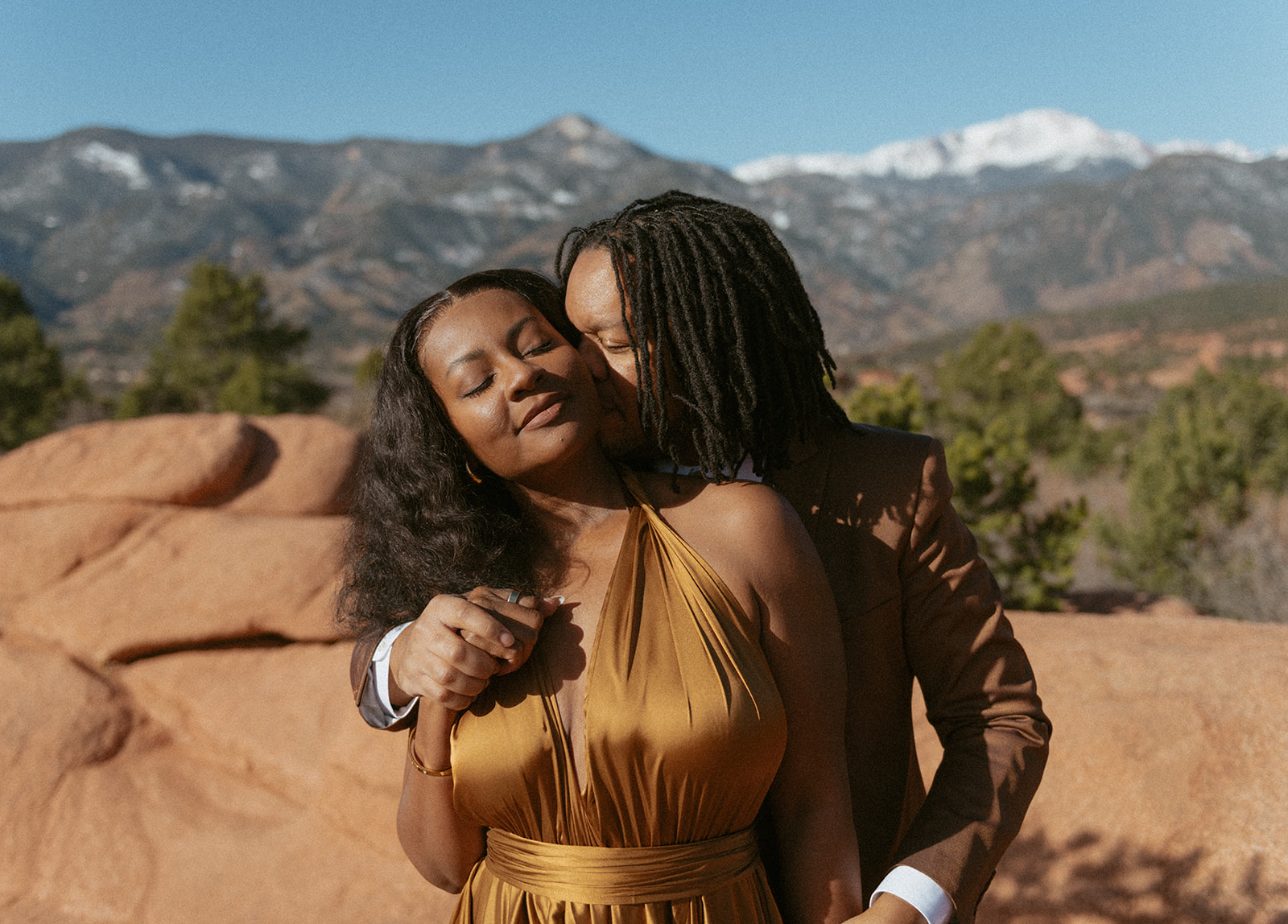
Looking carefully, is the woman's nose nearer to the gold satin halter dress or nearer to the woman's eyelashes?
the woman's eyelashes

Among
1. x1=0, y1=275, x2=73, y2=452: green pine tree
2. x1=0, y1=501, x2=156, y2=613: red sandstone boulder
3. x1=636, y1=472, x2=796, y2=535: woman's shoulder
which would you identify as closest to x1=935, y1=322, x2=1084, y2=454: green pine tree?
x1=0, y1=501, x2=156, y2=613: red sandstone boulder

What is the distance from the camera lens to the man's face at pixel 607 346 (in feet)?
5.30

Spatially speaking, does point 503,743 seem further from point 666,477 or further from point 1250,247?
point 1250,247

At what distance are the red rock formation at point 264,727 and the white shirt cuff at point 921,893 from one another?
2.55 meters

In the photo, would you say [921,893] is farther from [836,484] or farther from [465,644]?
[465,644]

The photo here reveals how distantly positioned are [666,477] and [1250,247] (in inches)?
6958

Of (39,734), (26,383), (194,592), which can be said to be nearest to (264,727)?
(194,592)

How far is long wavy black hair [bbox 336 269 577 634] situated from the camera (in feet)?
5.26

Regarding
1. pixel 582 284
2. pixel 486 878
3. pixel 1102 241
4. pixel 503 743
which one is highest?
pixel 582 284

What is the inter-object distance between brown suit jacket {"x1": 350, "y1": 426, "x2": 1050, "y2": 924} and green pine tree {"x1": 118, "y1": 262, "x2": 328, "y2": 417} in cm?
2183

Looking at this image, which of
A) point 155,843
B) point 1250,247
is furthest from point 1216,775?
point 1250,247

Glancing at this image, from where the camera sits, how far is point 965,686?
5.29ft

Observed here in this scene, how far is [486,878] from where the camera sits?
161 cm

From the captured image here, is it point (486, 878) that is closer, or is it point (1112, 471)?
point (486, 878)
